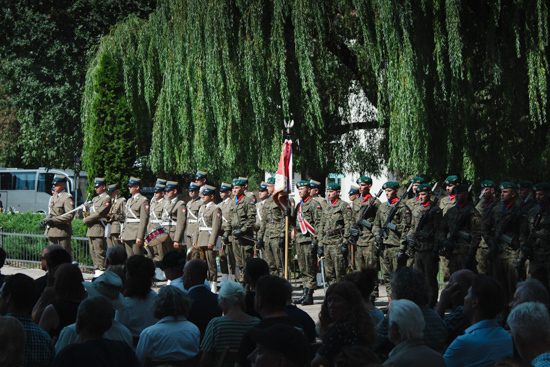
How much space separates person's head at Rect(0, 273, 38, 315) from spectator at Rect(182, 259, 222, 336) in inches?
53.5

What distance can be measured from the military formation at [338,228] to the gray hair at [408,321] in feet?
19.2

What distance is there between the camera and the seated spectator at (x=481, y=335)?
4582 millimetres

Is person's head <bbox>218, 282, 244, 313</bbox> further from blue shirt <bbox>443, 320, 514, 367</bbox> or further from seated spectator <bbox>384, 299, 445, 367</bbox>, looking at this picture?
blue shirt <bbox>443, 320, 514, 367</bbox>

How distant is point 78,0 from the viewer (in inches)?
967

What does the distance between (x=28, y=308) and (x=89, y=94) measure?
44.5ft

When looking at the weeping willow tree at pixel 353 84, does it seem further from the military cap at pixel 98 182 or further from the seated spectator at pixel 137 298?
the seated spectator at pixel 137 298

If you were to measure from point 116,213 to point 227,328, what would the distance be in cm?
1047

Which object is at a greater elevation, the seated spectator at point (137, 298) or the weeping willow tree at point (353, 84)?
the weeping willow tree at point (353, 84)

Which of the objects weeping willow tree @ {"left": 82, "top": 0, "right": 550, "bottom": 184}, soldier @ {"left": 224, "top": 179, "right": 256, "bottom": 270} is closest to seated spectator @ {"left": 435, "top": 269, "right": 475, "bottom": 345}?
weeping willow tree @ {"left": 82, "top": 0, "right": 550, "bottom": 184}

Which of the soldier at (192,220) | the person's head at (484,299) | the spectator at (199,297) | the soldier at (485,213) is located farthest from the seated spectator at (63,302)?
the soldier at (192,220)

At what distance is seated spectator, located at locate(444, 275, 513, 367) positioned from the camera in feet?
15.0

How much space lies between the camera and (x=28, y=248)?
734 inches

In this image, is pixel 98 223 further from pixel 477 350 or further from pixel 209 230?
pixel 477 350

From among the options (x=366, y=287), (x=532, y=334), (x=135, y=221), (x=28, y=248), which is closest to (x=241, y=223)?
(x=135, y=221)
